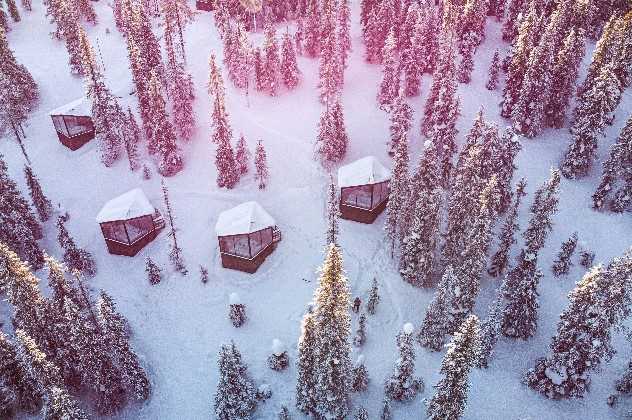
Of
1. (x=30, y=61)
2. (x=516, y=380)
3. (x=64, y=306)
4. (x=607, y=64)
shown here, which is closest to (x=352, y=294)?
(x=516, y=380)

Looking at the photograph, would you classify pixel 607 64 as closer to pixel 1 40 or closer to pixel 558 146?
pixel 558 146

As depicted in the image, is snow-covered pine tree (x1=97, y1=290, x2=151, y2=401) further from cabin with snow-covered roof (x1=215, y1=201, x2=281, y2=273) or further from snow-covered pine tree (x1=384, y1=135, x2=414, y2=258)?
snow-covered pine tree (x1=384, y1=135, x2=414, y2=258)

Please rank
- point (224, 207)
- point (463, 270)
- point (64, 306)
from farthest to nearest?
point (224, 207), point (463, 270), point (64, 306)

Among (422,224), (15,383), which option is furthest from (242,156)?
(15,383)

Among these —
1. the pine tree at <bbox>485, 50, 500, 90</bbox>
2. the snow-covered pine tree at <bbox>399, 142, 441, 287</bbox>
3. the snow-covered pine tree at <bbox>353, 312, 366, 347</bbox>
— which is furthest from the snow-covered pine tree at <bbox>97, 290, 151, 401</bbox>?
the pine tree at <bbox>485, 50, 500, 90</bbox>

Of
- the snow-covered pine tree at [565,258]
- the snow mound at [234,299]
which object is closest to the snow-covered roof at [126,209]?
the snow mound at [234,299]

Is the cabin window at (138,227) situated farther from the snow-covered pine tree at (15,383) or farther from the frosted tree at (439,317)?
the frosted tree at (439,317)
